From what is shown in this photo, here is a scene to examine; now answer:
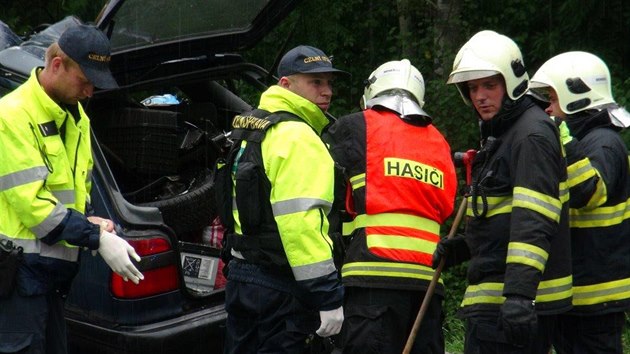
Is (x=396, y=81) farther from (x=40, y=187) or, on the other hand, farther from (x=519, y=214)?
(x=40, y=187)

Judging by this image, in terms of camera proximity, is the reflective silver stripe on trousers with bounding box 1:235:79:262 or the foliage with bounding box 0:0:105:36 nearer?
the reflective silver stripe on trousers with bounding box 1:235:79:262

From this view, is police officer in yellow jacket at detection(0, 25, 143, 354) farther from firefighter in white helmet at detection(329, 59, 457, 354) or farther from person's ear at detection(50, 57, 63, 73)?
firefighter in white helmet at detection(329, 59, 457, 354)

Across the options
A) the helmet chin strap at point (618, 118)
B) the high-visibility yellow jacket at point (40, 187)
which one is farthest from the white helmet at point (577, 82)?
the high-visibility yellow jacket at point (40, 187)

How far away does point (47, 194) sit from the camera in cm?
413

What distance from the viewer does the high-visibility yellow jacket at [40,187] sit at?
4.09 meters

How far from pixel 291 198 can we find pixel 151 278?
112 centimetres

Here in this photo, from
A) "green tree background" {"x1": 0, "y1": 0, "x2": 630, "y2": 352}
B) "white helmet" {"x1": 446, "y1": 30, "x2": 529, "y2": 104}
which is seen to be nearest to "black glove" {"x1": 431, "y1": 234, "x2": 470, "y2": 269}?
"white helmet" {"x1": 446, "y1": 30, "x2": 529, "y2": 104}

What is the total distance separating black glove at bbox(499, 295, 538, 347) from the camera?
3766 millimetres

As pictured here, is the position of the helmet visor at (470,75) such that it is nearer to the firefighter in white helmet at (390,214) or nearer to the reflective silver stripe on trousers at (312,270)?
the firefighter in white helmet at (390,214)

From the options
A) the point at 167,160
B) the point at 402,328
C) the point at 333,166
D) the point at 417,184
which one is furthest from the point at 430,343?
the point at 167,160

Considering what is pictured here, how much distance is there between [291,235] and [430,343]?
1019mm

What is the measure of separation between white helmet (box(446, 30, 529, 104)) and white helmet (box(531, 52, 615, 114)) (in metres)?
0.71

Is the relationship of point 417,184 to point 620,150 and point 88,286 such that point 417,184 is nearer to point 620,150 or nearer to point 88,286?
point 620,150

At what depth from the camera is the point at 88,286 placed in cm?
503
